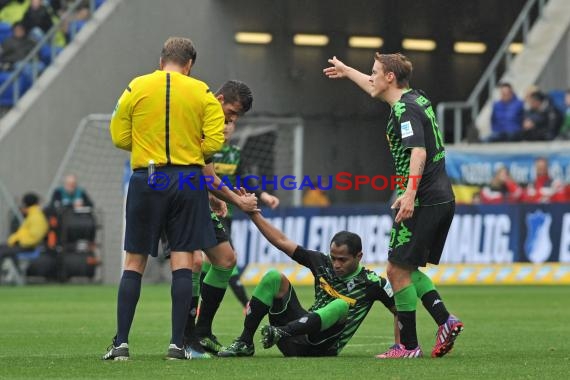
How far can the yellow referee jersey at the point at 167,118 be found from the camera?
29.5 ft

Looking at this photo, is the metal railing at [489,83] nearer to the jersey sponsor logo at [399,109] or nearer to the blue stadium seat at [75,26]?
the blue stadium seat at [75,26]

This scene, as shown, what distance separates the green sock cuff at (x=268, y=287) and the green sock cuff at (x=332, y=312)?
338 mm

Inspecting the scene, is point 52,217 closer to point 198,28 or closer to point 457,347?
point 198,28

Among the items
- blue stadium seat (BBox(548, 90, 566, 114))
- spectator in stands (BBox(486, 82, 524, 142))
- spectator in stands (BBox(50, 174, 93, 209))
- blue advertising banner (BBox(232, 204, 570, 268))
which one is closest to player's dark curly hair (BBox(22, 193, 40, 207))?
spectator in stands (BBox(50, 174, 93, 209))

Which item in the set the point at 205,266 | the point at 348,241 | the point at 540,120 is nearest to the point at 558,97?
the point at 540,120

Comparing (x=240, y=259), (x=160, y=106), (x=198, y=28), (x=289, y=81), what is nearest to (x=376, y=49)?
(x=289, y=81)

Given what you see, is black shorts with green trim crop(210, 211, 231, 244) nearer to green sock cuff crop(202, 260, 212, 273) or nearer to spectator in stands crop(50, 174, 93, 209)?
green sock cuff crop(202, 260, 212, 273)

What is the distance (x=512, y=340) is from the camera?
11414mm

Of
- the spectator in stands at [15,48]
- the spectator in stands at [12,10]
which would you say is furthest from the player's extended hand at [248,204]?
the spectator in stands at [12,10]

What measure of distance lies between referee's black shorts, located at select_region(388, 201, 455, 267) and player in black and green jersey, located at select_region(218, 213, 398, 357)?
0.27 m

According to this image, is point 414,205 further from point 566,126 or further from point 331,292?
point 566,126

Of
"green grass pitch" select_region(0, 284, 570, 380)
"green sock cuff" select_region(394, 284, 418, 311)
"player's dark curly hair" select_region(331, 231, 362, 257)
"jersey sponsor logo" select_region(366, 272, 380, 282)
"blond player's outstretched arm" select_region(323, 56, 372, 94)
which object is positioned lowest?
"green grass pitch" select_region(0, 284, 570, 380)

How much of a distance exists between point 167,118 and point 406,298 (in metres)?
2.08

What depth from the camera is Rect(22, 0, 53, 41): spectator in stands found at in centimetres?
2853
